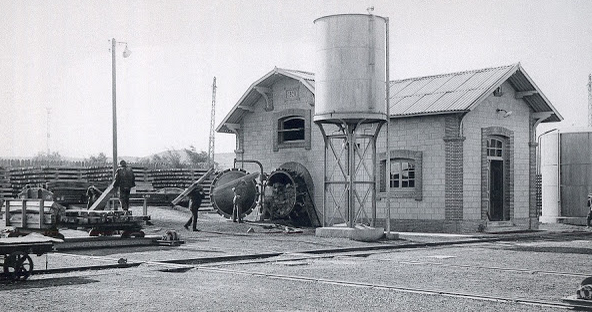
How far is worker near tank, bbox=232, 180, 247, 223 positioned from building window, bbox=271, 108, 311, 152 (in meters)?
2.32

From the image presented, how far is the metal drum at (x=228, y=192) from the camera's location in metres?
27.3

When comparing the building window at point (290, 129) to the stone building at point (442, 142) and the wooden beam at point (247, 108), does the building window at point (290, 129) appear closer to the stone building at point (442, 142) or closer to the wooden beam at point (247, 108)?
the stone building at point (442, 142)

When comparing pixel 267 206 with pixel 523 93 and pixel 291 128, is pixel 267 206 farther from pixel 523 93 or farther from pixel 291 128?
pixel 523 93

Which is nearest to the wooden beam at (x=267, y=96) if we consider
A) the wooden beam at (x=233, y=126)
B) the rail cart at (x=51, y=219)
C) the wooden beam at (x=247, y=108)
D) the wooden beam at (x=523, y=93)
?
the wooden beam at (x=247, y=108)

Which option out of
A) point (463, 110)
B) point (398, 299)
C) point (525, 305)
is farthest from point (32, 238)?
point (463, 110)

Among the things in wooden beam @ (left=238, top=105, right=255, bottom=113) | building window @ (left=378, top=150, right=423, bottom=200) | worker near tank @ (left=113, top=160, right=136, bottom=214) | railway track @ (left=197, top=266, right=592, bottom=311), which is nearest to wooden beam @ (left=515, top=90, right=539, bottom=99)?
building window @ (left=378, top=150, right=423, bottom=200)

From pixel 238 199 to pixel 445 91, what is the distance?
25.4 ft

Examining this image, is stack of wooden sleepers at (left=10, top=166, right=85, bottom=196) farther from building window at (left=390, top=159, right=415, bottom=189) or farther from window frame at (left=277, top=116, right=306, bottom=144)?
building window at (left=390, top=159, right=415, bottom=189)

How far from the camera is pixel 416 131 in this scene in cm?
2497

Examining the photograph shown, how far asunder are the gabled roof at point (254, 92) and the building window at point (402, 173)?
3969 millimetres

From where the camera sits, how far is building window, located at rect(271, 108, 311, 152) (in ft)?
90.8

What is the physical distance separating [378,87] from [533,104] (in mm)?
8396

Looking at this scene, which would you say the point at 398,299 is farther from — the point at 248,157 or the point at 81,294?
the point at 248,157

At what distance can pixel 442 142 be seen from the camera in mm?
24266
